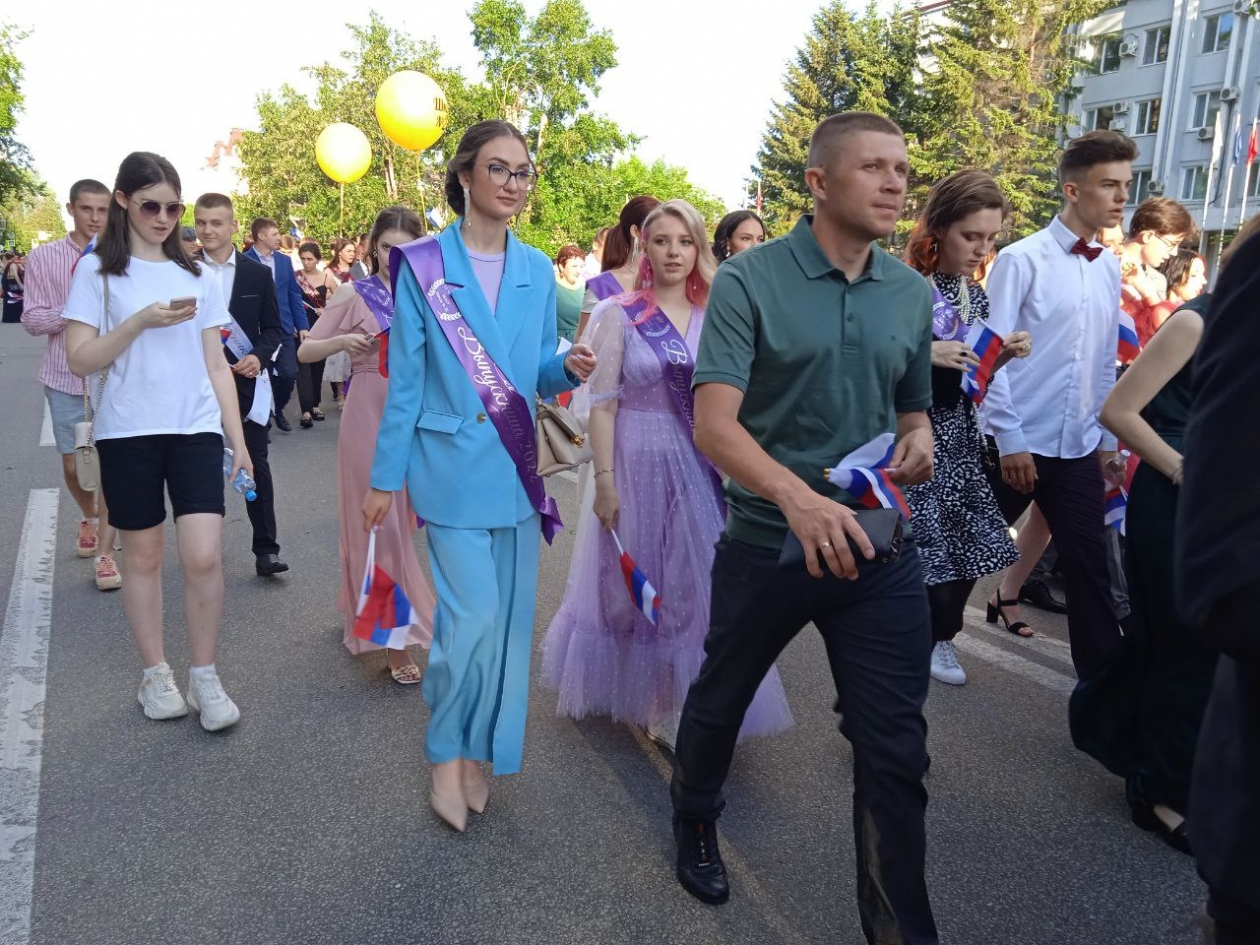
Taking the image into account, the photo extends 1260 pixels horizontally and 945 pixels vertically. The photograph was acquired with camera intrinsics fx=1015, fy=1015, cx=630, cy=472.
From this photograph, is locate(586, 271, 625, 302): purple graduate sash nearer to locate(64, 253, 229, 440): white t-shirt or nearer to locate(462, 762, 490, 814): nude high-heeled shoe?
locate(64, 253, 229, 440): white t-shirt

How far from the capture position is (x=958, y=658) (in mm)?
4398

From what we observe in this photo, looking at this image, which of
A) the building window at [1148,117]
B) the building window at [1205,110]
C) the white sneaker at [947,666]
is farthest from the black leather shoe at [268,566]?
the building window at [1148,117]

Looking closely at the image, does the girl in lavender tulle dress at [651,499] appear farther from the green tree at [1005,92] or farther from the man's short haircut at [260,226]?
the green tree at [1005,92]

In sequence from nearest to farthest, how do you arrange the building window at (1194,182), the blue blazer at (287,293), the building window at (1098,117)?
the blue blazer at (287,293)
the building window at (1194,182)
the building window at (1098,117)

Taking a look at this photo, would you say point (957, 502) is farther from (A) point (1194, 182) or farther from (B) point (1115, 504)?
(A) point (1194, 182)

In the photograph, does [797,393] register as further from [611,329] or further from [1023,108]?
[1023,108]

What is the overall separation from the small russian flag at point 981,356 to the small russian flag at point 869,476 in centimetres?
138

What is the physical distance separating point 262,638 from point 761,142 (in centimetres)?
4791

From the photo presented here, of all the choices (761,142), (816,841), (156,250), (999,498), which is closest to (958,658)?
(999,498)

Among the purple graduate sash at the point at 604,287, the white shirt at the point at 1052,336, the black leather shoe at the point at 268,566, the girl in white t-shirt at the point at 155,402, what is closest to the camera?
the girl in white t-shirt at the point at 155,402

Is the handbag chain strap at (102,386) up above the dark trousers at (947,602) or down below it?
above

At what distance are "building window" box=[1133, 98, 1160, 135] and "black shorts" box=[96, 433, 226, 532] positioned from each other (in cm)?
4518

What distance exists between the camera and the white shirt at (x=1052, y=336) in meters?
3.76

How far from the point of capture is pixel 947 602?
3.71 m
